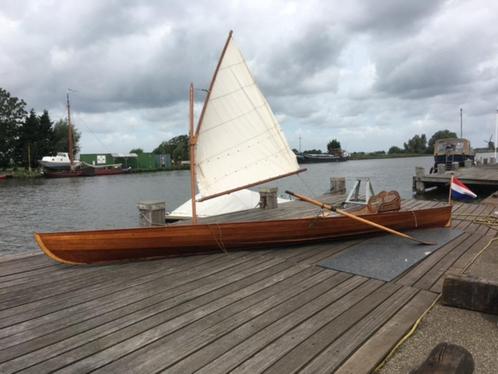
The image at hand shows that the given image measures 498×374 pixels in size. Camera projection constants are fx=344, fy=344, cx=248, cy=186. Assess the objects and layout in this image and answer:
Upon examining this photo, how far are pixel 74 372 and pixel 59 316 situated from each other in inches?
49.6

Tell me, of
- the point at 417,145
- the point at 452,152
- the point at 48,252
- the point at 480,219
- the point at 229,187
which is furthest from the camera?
the point at 417,145

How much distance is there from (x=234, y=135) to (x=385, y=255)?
381cm

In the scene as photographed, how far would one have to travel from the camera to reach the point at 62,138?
79.1 m

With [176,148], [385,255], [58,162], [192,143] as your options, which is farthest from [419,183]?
[176,148]

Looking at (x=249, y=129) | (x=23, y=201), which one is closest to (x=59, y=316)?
(x=249, y=129)

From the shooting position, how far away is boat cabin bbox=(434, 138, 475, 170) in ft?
126

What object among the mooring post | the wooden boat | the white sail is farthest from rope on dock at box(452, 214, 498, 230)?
the mooring post

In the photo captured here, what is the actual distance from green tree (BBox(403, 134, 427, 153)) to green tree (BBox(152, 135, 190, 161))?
9868 cm

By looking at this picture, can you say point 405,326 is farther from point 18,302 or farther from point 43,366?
point 18,302

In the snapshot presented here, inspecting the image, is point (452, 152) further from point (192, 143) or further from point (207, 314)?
point (207, 314)

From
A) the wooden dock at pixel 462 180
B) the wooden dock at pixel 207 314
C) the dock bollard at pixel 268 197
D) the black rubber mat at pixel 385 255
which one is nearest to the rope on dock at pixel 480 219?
the black rubber mat at pixel 385 255

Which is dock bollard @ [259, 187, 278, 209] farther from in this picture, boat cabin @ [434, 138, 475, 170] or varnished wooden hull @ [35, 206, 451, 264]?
boat cabin @ [434, 138, 475, 170]

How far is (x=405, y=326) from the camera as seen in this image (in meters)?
3.72

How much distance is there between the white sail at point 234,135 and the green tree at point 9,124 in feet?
250
